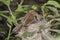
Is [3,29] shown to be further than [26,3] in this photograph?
No

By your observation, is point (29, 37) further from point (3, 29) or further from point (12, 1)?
point (12, 1)

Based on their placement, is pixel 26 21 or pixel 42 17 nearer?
pixel 26 21

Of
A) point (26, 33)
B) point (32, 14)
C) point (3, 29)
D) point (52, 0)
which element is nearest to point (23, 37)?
point (26, 33)

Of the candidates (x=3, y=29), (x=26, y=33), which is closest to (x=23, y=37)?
(x=26, y=33)

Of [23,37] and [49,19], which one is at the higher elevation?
[49,19]

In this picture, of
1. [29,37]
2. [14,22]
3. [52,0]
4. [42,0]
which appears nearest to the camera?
[29,37]

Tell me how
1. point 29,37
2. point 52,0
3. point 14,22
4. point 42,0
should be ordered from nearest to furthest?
point 29,37 < point 14,22 < point 52,0 < point 42,0

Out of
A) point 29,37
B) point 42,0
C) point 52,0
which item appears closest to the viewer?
point 29,37

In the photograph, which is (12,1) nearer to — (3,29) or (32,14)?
(3,29)

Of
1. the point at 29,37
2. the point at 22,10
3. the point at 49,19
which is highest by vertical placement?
the point at 22,10
